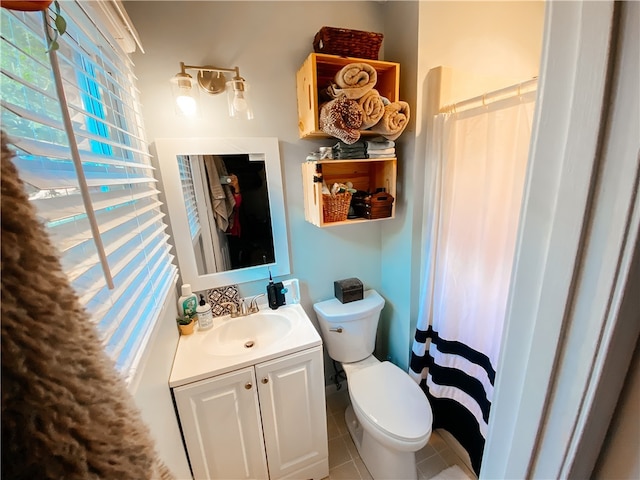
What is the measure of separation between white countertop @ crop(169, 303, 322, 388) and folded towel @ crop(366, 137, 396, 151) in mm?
991

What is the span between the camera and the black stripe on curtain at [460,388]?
1322mm

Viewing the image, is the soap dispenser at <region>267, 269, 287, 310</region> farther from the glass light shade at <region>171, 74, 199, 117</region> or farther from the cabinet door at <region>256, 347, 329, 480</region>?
the glass light shade at <region>171, 74, 199, 117</region>

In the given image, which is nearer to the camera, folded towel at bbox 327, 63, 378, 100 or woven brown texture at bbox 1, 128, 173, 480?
woven brown texture at bbox 1, 128, 173, 480

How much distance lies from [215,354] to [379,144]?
132cm

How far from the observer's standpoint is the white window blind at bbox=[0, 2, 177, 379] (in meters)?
0.43

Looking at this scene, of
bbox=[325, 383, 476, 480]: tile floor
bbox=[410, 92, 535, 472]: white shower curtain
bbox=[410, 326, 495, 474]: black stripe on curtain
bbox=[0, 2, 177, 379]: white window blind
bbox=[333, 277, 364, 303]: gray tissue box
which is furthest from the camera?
bbox=[333, 277, 364, 303]: gray tissue box

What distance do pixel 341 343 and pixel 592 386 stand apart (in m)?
1.35

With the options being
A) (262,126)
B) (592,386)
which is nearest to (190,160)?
(262,126)

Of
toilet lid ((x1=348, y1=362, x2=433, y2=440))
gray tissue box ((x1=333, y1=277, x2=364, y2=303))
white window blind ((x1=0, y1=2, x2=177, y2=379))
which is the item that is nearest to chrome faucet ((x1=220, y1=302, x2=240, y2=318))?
white window blind ((x1=0, y1=2, x2=177, y2=379))

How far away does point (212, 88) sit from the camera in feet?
4.14

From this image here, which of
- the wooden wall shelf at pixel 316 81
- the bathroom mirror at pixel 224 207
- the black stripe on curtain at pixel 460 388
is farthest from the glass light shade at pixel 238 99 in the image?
the black stripe on curtain at pixel 460 388

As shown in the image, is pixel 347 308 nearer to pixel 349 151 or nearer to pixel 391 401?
pixel 391 401

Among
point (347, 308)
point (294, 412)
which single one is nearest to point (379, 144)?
point (347, 308)

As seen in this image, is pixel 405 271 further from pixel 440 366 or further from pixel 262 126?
pixel 262 126
